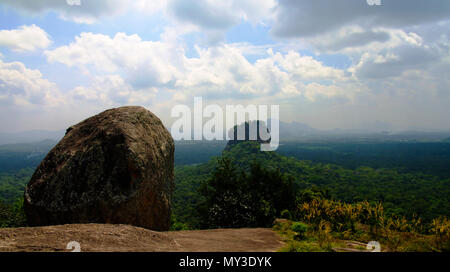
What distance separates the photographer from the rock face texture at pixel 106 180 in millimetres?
8945

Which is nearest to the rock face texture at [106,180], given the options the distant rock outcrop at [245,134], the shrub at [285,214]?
the shrub at [285,214]

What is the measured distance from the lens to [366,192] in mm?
67938

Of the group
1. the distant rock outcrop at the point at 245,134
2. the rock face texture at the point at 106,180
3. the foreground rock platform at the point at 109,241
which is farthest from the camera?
the distant rock outcrop at the point at 245,134

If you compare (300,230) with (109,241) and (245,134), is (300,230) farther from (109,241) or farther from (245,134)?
(245,134)

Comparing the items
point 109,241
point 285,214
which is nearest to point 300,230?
point 109,241

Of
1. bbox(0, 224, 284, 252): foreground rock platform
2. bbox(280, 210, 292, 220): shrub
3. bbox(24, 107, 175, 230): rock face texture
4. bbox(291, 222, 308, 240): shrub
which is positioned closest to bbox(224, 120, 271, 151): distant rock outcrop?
bbox(280, 210, 292, 220): shrub

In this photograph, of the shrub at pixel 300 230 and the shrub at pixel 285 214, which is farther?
the shrub at pixel 285 214

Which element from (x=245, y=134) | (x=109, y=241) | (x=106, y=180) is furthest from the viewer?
(x=245, y=134)

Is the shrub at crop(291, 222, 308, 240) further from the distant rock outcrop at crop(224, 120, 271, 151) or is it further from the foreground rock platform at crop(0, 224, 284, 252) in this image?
the distant rock outcrop at crop(224, 120, 271, 151)

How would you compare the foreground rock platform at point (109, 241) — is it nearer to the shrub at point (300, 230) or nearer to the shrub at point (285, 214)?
the shrub at point (300, 230)

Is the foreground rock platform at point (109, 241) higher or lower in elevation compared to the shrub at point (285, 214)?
higher

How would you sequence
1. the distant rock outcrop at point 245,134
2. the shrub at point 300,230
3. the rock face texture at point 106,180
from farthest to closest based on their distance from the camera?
1. the distant rock outcrop at point 245,134
2. the shrub at point 300,230
3. the rock face texture at point 106,180

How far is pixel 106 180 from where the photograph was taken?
9.30 m

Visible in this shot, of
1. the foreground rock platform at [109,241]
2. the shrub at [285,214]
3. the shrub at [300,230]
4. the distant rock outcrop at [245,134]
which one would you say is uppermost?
Result: the distant rock outcrop at [245,134]
